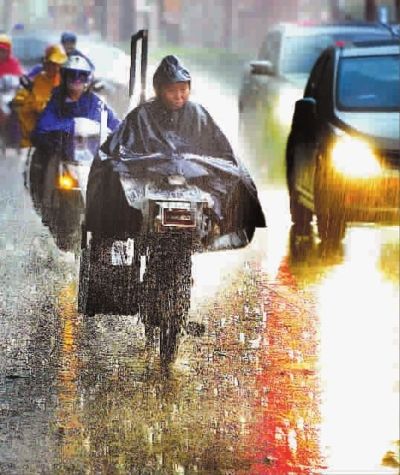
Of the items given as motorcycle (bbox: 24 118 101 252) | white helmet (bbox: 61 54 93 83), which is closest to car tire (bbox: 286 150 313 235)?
motorcycle (bbox: 24 118 101 252)

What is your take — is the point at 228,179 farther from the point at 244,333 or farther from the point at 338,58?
the point at 338,58

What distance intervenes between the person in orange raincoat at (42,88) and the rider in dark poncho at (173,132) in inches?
124

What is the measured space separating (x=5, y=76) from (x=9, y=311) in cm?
508

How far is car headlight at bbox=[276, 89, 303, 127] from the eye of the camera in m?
11.2

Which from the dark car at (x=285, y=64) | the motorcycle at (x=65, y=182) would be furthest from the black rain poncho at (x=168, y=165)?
the dark car at (x=285, y=64)

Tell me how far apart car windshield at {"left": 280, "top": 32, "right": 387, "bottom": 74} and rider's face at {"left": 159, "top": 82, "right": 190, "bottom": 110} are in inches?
139

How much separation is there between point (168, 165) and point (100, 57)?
155 inches

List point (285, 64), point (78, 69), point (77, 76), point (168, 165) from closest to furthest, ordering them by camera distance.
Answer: point (168, 165) → point (77, 76) → point (78, 69) → point (285, 64)

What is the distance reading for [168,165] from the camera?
7766mm

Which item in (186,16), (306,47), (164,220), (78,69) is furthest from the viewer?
(306,47)

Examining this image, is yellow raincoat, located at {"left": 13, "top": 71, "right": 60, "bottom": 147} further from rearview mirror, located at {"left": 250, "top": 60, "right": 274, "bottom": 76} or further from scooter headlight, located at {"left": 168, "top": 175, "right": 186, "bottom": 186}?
scooter headlight, located at {"left": 168, "top": 175, "right": 186, "bottom": 186}

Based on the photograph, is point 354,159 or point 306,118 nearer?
point 354,159

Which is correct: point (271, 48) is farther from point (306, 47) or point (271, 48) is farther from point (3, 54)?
point (3, 54)

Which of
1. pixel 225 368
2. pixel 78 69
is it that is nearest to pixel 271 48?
pixel 78 69
